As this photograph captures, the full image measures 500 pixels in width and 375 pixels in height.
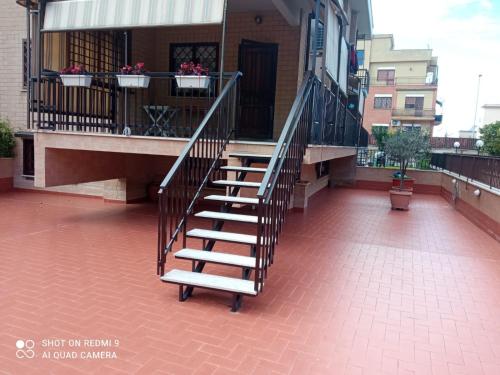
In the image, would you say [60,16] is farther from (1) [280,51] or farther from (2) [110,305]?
(2) [110,305]

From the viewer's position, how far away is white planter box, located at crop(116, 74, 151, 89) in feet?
20.4

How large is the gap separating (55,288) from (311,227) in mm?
4805

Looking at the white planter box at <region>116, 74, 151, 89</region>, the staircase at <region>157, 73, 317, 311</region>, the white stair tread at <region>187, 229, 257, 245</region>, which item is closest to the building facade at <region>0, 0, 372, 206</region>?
the white planter box at <region>116, 74, 151, 89</region>

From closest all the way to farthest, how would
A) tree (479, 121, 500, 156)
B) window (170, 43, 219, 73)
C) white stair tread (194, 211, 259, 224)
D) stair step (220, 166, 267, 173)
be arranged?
white stair tread (194, 211, 259, 224) → stair step (220, 166, 267, 173) → window (170, 43, 219, 73) → tree (479, 121, 500, 156)

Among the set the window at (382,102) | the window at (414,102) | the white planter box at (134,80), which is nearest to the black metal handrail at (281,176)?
the white planter box at (134,80)

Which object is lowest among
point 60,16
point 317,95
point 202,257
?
point 202,257

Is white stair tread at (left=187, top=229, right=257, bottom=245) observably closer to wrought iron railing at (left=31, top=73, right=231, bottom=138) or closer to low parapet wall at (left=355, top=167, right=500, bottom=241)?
wrought iron railing at (left=31, top=73, right=231, bottom=138)

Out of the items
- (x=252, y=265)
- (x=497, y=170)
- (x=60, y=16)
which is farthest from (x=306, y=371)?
(x=497, y=170)

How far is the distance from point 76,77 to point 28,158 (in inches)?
210

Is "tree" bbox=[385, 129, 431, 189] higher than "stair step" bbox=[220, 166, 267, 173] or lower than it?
higher

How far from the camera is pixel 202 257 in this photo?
410cm

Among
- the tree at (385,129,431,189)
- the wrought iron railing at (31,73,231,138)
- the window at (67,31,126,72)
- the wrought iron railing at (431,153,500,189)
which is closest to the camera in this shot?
the wrought iron railing at (31,73,231,138)

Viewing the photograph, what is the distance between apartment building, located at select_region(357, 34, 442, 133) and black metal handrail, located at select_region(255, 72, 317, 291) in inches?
1503

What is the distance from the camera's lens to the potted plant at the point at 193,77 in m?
5.88
